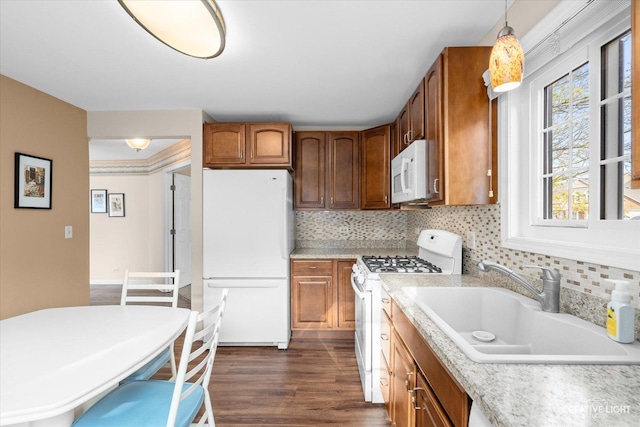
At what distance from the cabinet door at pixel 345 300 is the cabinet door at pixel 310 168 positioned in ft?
2.50

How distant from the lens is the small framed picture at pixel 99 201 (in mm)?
5449

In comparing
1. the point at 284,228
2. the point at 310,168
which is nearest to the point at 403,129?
the point at 310,168

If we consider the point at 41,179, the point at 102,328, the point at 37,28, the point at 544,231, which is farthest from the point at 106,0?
the point at 544,231

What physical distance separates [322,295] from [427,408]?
207 centimetres

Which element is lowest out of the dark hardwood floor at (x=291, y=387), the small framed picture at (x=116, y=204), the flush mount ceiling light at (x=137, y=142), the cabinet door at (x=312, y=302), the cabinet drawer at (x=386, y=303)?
the dark hardwood floor at (x=291, y=387)

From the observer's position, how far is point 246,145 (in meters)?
3.04

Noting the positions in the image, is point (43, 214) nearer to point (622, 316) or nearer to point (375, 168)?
point (375, 168)

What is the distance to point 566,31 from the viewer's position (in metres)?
1.24

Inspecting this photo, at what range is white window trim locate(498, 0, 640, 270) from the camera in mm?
1020

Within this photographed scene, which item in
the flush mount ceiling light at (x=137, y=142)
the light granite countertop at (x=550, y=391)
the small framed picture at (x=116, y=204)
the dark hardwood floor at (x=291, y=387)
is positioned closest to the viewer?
the light granite countertop at (x=550, y=391)

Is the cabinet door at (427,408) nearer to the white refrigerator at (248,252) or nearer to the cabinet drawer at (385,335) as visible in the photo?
the cabinet drawer at (385,335)

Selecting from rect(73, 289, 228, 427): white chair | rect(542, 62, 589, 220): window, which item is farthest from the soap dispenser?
rect(73, 289, 228, 427): white chair

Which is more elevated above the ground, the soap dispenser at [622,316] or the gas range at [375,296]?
the soap dispenser at [622,316]

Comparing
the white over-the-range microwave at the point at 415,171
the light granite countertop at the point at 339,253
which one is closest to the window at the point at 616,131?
the white over-the-range microwave at the point at 415,171
